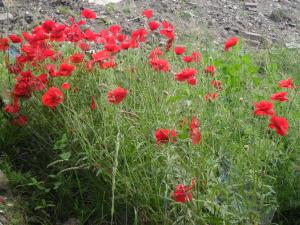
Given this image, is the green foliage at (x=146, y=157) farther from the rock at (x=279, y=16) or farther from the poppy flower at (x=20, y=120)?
the rock at (x=279, y=16)

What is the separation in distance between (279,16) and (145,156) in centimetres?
576

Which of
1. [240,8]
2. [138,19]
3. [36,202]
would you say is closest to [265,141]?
[36,202]

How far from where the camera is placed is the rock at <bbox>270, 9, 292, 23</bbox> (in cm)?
774

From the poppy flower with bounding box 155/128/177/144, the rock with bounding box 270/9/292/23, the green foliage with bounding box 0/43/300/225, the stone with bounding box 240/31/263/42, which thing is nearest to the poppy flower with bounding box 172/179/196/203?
the green foliage with bounding box 0/43/300/225

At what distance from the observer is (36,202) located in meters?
2.93

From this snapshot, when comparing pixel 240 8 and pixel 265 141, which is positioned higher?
pixel 265 141

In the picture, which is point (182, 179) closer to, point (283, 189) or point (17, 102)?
point (283, 189)

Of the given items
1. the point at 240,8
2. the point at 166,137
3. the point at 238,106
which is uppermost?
the point at 166,137

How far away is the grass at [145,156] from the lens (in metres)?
2.32

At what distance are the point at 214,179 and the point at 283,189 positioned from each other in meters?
0.63

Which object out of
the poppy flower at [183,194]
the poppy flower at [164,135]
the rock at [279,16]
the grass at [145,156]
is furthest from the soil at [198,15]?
the poppy flower at [183,194]

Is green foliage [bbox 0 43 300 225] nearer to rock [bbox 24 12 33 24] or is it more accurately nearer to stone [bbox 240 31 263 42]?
rock [bbox 24 12 33 24]

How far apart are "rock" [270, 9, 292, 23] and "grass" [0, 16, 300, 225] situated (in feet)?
14.4

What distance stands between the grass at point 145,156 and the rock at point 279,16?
4.38 m
